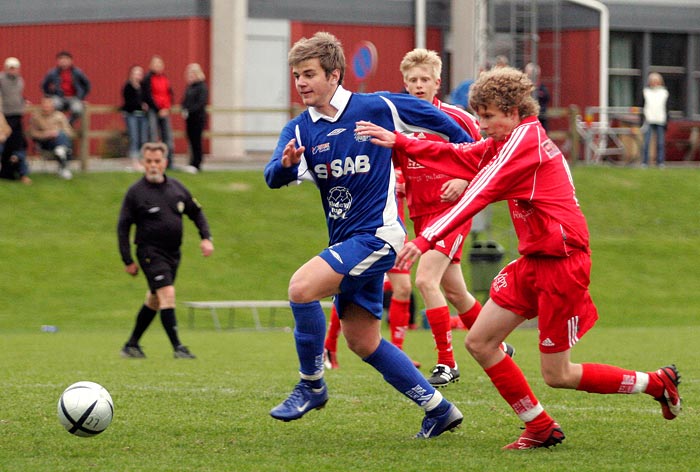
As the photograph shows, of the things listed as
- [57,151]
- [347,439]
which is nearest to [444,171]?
[347,439]

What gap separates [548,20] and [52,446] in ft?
104

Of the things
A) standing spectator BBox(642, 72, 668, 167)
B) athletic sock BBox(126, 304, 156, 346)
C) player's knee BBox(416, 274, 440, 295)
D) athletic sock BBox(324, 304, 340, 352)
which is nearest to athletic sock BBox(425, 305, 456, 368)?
player's knee BBox(416, 274, 440, 295)

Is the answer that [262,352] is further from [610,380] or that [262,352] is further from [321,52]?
[610,380]

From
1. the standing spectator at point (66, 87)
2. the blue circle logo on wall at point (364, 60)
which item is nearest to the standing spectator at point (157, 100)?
the standing spectator at point (66, 87)

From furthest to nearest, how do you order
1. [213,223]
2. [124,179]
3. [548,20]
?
[548,20], [124,179], [213,223]

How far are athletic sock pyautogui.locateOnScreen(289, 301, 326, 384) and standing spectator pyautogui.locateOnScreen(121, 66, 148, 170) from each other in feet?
59.9

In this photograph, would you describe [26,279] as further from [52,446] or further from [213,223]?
[52,446]

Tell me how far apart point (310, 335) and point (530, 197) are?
1429mm

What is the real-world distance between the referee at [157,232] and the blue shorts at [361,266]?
17.4 feet

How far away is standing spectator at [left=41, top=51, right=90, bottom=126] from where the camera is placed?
2414cm

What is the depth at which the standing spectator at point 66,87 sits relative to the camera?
24141 mm

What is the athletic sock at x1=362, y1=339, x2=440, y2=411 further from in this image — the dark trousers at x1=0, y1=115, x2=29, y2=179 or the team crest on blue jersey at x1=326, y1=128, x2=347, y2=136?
the dark trousers at x1=0, y1=115, x2=29, y2=179

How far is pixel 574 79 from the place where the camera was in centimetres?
3684

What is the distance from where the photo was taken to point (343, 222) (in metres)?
6.90
